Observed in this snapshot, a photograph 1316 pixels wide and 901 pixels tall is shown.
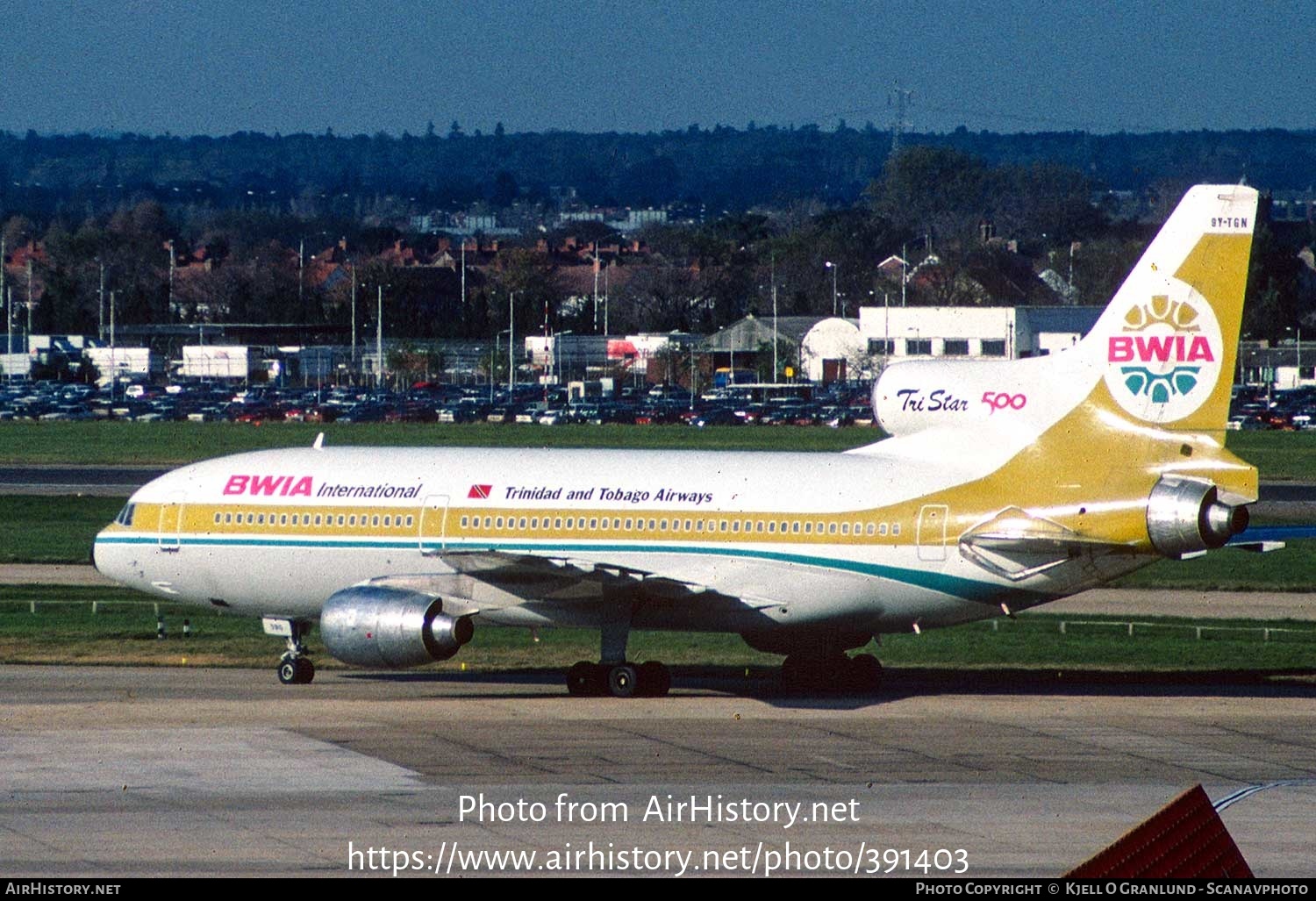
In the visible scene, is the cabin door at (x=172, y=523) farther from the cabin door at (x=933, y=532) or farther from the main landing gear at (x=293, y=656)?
the cabin door at (x=933, y=532)

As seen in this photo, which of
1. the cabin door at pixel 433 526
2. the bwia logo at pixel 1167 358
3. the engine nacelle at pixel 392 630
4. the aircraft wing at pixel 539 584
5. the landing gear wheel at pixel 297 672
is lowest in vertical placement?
the landing gear wheel at pixel 297 672

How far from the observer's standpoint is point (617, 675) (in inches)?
1474

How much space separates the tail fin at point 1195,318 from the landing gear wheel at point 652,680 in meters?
9.42

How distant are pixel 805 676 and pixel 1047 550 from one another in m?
6.11

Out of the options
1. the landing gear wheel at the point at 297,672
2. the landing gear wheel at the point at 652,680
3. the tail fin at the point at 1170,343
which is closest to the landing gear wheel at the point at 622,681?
the landing gear wheel at the point at 652,680

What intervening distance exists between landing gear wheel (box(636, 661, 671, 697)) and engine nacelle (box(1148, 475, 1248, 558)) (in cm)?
908

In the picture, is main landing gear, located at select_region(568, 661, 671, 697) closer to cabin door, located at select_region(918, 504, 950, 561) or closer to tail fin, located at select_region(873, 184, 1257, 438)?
cabin door, located at select_region(918, 504, 950, 561)

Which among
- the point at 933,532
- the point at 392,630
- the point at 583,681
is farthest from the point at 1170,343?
the point at 392,630

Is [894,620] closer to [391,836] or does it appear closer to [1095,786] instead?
[1095,786]

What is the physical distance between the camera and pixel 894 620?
36406 mm

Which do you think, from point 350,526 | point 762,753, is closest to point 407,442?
point 350,526

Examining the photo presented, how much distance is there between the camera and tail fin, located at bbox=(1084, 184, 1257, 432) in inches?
1380

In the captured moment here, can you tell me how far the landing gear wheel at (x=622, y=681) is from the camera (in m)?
37.2

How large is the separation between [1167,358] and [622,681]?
11164mm
